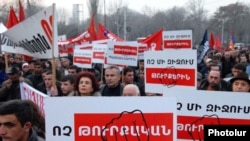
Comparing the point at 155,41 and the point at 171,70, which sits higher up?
the point at 155,41

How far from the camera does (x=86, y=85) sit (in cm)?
548

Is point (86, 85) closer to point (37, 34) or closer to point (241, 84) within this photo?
point (37, 34)

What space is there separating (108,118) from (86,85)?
98.3 inches

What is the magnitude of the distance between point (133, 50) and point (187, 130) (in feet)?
16.6

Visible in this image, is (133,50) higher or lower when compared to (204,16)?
lower

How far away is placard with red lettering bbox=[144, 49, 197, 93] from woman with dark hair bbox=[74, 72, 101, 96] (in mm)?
715

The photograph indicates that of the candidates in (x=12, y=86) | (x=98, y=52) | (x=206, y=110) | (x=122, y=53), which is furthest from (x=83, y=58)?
(x=206, y=110)

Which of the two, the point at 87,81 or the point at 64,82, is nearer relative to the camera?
the point at 87,81

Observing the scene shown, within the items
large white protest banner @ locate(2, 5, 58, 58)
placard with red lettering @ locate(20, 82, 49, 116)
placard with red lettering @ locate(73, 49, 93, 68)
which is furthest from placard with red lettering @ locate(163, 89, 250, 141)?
placard with red lettering @ locate(73, 49, 93, 68)

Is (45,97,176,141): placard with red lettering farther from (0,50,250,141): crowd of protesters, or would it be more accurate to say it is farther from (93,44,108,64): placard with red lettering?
(93,44,108,64): placard with red lettering

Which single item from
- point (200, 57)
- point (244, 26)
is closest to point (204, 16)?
point (244, 26)

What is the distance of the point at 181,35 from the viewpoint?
840cm

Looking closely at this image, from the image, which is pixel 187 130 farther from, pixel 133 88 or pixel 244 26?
pixel 244 26

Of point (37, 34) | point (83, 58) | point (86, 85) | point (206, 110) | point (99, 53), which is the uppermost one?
point (37, 34)
